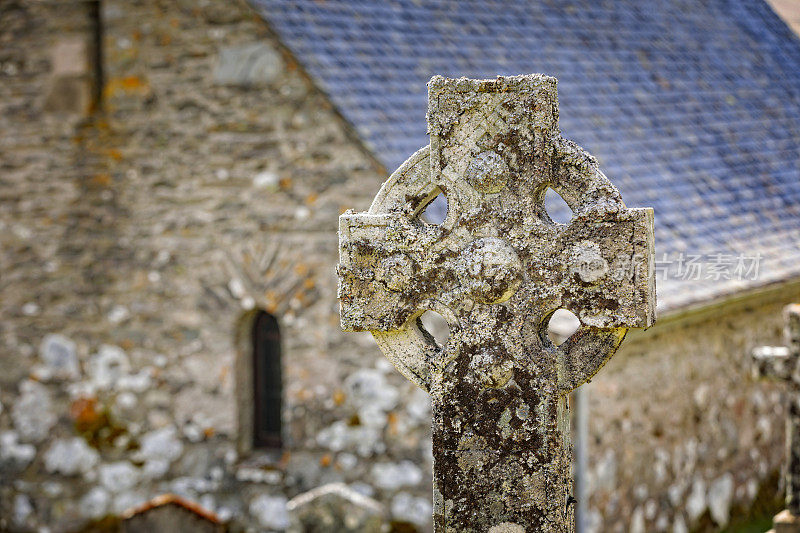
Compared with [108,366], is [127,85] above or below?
above

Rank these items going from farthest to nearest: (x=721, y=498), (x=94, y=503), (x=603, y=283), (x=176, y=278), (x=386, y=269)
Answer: (x=721, y=498) → (x=94, y=503) → (x=176, y=278) → (x=386, y=269) → (x=603, y=283)

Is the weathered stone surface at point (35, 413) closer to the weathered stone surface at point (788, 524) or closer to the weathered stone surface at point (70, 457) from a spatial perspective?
the weathered stone surface at point (70, 457)

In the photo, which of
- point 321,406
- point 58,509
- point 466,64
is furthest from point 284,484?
point 466,64

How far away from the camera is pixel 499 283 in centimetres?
322

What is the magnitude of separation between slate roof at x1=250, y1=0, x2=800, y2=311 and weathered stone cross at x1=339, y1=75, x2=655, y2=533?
411cm

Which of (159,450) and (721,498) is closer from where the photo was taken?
(159,450)

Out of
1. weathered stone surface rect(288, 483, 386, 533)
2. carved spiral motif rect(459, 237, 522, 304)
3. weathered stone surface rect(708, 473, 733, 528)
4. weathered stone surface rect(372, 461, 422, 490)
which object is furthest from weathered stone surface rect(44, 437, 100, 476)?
carved spiral motif rect(459, 237, 522, 304)

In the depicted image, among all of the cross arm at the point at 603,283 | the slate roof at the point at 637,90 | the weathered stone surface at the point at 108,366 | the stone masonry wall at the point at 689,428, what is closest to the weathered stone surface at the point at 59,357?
the weathered stone surface at the point at 108,366

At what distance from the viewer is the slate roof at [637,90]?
326 inches

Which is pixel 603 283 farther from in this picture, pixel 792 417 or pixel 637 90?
pixel 637 90

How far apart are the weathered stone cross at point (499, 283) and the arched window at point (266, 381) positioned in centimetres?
490

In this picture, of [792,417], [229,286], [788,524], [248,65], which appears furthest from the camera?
[229,286]

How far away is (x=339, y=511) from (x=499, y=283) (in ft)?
15.0

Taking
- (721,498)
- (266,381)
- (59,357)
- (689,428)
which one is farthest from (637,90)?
(59,357)
